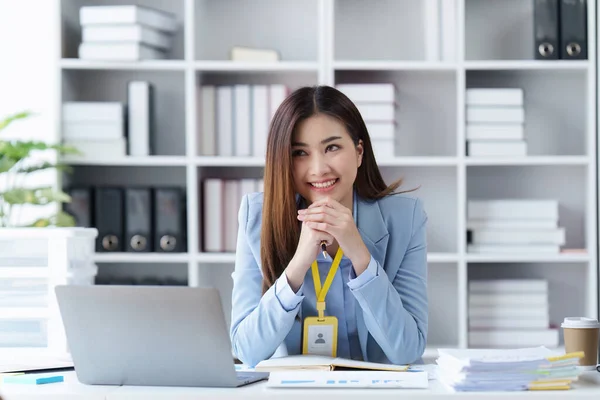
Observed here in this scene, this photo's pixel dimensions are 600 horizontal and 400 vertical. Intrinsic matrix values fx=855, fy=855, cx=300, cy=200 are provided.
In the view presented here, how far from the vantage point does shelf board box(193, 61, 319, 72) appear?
3475 millimetres

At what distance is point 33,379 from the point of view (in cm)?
151

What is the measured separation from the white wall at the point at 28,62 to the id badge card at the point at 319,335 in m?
2.25

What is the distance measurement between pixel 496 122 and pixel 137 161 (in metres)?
1.47

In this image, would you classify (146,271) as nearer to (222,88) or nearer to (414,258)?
(222,88)

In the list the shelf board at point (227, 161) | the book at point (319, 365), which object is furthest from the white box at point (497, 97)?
the book at point (319, 365)

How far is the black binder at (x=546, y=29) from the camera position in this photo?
342cm

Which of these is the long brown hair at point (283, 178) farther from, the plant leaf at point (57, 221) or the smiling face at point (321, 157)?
the plant leaf at point (57, 221)

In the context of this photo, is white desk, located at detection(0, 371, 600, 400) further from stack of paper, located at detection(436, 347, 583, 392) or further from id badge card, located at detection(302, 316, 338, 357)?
id badge card, located at detection(302, 316, 338, 357)

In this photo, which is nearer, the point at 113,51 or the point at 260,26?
the point at 113,51

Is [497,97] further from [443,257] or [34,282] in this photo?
[34,282]

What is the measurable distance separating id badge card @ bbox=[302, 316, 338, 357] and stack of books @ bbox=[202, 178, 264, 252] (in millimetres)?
1652

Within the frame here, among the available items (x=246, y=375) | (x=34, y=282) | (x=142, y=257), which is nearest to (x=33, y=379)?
(x=246, y=375)

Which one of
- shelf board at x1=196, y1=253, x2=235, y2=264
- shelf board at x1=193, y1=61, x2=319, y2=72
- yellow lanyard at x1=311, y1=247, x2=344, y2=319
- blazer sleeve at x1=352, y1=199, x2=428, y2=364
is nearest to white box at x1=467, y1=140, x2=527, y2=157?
shelf board at x1=193, y1=61, x2=319, y2=72

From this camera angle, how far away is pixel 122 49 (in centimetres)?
344
